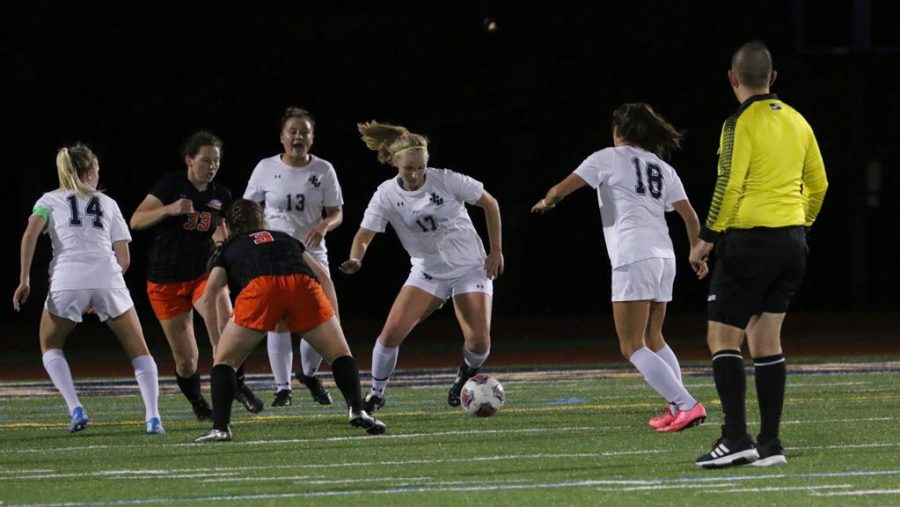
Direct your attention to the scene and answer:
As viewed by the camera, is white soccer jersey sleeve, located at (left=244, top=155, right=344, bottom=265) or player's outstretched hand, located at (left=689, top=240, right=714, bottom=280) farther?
white soccer jersey sleeve, located at (left=244, top=155, right=344, bottom=265)

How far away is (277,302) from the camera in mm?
10016

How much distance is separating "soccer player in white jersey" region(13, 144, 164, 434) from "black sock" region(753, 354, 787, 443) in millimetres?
4106

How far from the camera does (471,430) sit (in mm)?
10484

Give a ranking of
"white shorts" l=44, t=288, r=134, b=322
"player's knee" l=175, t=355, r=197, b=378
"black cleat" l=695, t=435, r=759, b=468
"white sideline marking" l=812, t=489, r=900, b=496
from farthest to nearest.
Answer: "player's knee" l=175, t=355, r=197, b=378
"white shorts" l=44, t=288, r=134, b=322
"black cleat" l=695, t=435, r=759, b=468
"white sideline marking" l=812, t=489, r=900, b=496

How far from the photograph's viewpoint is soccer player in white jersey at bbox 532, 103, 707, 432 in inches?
395

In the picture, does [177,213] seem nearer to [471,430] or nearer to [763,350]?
[471,430]

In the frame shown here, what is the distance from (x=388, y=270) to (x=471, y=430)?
21.7 metres

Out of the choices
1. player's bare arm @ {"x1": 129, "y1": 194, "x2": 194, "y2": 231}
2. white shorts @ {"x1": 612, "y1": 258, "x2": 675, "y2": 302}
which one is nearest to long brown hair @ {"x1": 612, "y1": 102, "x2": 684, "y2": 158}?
white shorts @ {"x1": 612, "y1": 258, "x2": 675, "y2": 302}

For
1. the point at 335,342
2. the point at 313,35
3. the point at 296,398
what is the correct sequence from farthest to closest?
1. the point at 313,35
2. the point at 296,398
3. the point at 335,342

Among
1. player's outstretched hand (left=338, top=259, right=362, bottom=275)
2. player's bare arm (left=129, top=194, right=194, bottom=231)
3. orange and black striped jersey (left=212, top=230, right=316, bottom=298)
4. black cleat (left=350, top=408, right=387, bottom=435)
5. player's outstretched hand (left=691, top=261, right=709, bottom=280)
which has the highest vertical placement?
player's bare arm (left=129, top=194, right=194, bottom=231)

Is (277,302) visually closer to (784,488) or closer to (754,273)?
(754,273)

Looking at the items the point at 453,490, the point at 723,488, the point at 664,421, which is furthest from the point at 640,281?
the point at 453,490

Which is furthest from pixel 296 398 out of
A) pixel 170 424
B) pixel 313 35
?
pixel 313 35

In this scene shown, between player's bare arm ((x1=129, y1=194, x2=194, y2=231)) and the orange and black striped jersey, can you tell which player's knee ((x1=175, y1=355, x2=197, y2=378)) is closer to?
player's bare arm ((x1=129, y1=194, x2=194, y2=231))
